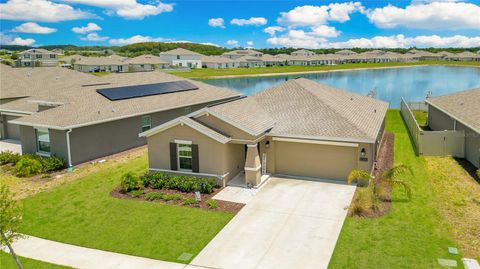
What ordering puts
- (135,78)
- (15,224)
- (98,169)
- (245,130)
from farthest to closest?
(135,78)
(98,169)
(245,130)
(15,224)

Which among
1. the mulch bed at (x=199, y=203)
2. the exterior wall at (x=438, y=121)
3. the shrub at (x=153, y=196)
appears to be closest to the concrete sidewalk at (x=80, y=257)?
the mulch bed at (x=199, y=203)

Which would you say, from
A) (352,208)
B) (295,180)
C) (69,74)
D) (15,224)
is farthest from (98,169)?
(69,74)

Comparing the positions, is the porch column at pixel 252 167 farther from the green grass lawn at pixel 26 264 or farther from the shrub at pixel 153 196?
the green grass lawn at pixel 26 264

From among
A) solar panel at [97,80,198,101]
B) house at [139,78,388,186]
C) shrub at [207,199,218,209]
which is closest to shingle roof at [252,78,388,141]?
house at [139,78,388,186]

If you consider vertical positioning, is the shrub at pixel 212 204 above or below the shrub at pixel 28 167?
below

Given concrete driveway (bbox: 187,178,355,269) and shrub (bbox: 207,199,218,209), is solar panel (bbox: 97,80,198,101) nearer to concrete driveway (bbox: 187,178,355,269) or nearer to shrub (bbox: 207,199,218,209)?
shrub (bbox: 207,199,218,209)

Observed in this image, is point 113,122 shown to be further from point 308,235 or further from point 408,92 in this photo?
point 408,92

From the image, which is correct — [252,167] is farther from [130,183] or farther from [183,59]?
[183,59]
